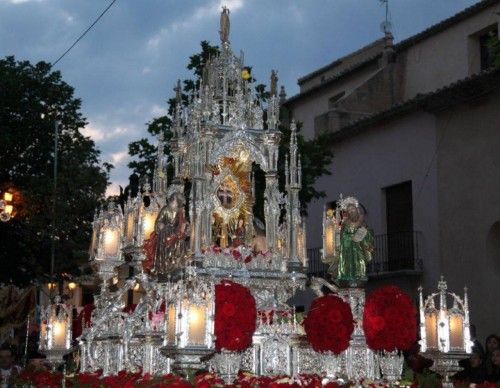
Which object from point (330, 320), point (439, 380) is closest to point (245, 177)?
point (330, 320)

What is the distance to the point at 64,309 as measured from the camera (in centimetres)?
1658

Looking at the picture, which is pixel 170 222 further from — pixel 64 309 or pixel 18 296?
pixel 18 296

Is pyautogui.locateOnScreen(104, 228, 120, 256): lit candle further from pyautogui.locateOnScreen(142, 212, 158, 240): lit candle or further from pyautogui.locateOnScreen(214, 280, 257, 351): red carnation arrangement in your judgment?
pyautogui.locateOnScreen(214, 280, 257, 351): red carnation arrangement

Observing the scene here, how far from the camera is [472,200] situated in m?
23.9

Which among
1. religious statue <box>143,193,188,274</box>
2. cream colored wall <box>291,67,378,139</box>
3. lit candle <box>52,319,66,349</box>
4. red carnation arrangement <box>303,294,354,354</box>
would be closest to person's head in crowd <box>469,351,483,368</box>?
red carnation arrangement <box>303,294,354,354</box>

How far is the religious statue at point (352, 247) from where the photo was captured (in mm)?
15875

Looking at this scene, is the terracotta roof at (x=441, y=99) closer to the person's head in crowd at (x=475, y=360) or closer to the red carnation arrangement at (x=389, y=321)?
the red carnation arrangement at (x=389, y=321)

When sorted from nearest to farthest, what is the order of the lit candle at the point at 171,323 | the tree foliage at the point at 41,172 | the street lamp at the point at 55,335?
the lit candle at the point at 171,323 → the street lamp at the point at 55,335 → the tree foliage at the point at 41,172

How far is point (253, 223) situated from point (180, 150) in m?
2.03

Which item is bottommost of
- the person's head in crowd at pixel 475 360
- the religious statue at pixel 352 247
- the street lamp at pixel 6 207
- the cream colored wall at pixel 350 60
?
the person's head in crowd at pixel 475 360

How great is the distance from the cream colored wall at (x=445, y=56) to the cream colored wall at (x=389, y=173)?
1861mm

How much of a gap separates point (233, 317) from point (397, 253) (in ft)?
47.0

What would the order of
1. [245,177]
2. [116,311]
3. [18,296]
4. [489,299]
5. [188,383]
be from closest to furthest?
[188,383]
[116,311]
[245,177]
[489,299]
[18,296]

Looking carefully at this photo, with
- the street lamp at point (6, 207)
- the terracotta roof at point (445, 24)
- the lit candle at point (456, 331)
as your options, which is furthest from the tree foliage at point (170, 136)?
the lit candle at point (456, 331)
